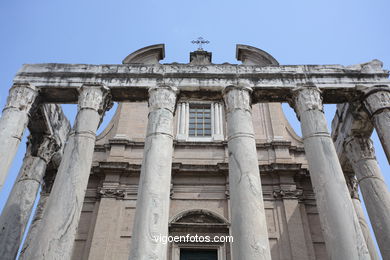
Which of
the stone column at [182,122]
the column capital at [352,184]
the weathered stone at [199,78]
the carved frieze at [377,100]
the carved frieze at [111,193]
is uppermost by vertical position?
the stone column at [182,122]

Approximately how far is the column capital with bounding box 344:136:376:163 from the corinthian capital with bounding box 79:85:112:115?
9.44 metres

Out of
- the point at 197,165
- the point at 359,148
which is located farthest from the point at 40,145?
the point at 359,148

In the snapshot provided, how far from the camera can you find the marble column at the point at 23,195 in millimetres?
11250

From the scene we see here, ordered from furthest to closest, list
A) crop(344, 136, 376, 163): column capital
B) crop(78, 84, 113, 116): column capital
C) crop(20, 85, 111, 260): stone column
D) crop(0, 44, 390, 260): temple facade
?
crop(344, 136, 376, 163): column capital < crop(78, 84, 113, 116): column capital < crop(0, 44, 390, 260): temple facade < crop(20, 85, 111, 260): stone column

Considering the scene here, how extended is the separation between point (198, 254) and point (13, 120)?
849 cm

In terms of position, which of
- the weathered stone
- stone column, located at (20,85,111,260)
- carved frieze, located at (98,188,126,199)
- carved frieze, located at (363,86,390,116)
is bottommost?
stone column, located at (20,85,111,260)

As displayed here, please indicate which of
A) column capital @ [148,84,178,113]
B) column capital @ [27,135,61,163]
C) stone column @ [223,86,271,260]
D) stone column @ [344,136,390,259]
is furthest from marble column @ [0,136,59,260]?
stone column @ [344,136,390,259]

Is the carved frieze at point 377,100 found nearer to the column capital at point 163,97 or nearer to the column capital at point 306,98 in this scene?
the column capital at point 306,98

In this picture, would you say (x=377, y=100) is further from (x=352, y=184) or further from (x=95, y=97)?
(x=95, y=97)

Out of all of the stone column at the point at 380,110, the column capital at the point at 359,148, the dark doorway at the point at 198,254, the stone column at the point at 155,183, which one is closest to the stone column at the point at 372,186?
the column capital at the point at 359,148

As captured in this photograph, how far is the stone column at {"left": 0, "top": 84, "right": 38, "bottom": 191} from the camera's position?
10380 mm

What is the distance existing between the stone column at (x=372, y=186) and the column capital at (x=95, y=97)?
9.44 metres

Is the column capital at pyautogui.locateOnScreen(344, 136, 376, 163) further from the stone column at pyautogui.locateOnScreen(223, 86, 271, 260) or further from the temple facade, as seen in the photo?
the stone column at pyautogui.locateOnScreen(223, 86, 271, 260)

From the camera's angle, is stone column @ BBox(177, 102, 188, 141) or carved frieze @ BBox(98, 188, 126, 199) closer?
carved frieze @ BBox(98, 188, 126, 199)
